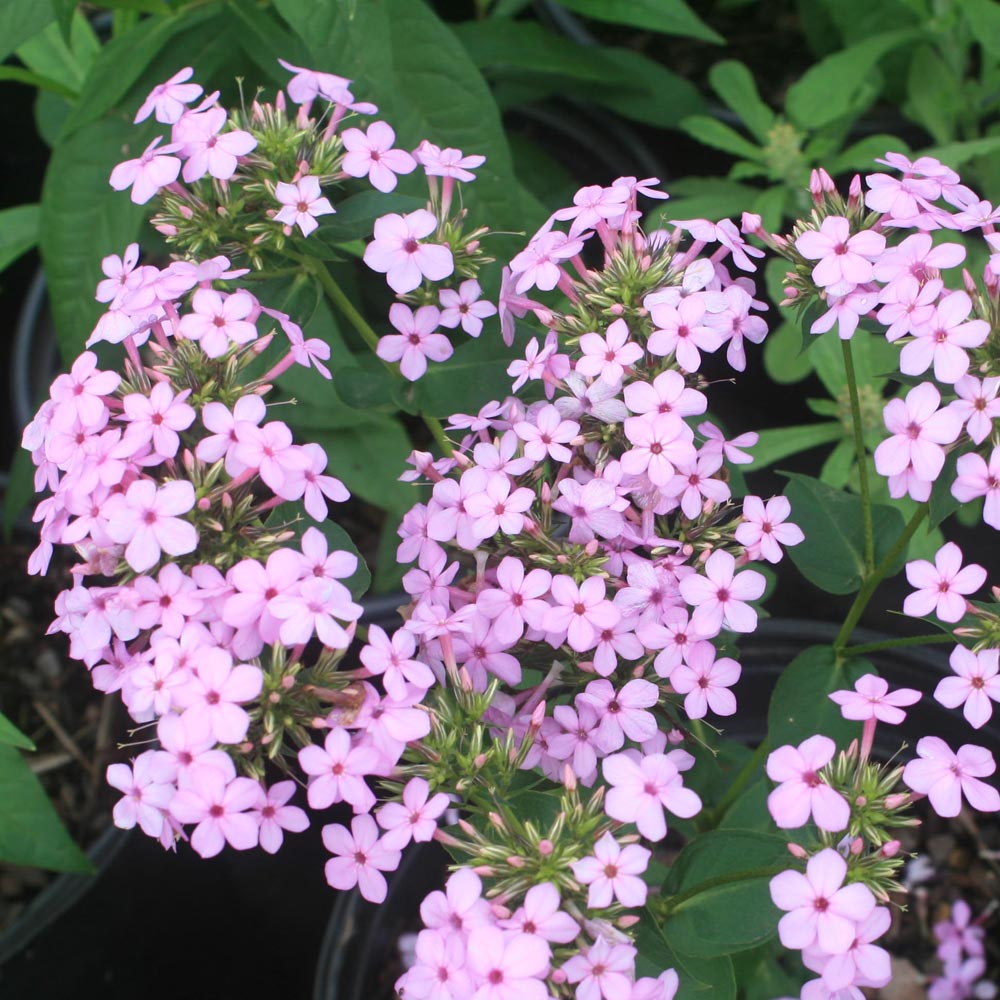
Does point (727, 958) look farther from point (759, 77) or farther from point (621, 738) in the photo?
point (759, 77)

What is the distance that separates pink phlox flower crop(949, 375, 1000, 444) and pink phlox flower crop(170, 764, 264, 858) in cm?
49

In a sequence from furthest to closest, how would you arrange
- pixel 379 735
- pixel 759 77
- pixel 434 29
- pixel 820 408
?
pixel 759 77, pixel 820 408, pixel 434 29, pixel 379 735

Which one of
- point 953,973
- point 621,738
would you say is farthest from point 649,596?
point 953,973

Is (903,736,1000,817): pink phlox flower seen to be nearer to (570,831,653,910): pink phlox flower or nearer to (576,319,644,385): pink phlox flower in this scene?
(570,831,653,910): pink phlox flower

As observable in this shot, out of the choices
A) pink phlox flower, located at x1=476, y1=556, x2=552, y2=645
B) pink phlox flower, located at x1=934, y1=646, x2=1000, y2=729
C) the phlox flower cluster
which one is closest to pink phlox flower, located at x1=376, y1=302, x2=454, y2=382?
the phlox flower cluster

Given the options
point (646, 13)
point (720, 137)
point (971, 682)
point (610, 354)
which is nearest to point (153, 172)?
point (610, 354)

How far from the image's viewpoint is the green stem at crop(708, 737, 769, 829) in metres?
0.92

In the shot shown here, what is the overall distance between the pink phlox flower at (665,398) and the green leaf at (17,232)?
3.14 ft

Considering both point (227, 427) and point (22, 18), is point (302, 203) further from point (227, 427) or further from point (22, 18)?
point (22, 18)

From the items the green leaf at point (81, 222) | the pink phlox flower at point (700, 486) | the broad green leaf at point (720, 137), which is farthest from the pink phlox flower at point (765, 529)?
the broad green leaf at point (720, 137)

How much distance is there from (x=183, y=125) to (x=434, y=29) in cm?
42

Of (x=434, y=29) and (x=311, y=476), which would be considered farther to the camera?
(x=434, y=29)

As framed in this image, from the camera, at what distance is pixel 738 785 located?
0.95m

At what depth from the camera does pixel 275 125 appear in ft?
2.94
